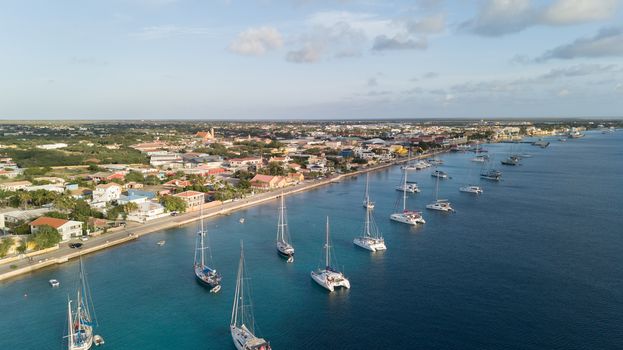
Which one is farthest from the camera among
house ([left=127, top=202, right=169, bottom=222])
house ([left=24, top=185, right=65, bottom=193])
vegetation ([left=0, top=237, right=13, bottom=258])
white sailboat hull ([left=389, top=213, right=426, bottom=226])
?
house ([left=24, top=185, right=65, bottom=193])

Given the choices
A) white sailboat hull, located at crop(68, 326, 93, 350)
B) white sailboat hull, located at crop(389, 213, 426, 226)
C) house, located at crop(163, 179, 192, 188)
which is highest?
house, located at crop(163, 179, 192, 188)

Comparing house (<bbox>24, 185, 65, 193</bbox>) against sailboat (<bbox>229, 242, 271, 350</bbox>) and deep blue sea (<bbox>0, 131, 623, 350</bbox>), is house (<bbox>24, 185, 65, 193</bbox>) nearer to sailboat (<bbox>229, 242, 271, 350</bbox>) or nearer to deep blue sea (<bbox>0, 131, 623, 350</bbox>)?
deep blue sea (<bbox>0, 131, 623, 350</bbox>)

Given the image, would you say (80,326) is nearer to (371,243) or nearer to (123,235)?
(123,235)

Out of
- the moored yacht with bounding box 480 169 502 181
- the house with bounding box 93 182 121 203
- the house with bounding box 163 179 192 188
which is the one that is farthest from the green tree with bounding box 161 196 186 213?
the moored yacht with bounding box 480 169 502 181

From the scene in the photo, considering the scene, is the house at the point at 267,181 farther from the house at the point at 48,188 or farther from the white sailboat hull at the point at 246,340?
the white sailboat hull at the point at 246,340

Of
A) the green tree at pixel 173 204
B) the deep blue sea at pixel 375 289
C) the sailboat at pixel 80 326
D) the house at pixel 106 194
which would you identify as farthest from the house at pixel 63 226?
the house at pixel 106 194

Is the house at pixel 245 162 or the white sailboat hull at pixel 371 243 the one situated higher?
the house at pixel 245 162
